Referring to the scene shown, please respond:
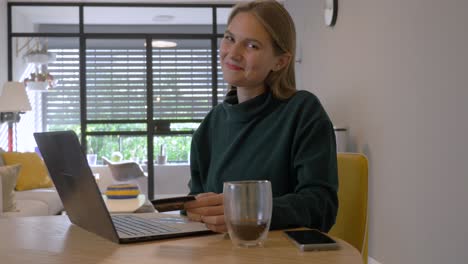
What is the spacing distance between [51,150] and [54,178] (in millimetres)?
118

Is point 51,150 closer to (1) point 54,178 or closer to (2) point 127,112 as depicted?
(1) point 54,178

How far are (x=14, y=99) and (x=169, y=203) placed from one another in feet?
19.2

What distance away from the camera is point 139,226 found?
1.17 metres

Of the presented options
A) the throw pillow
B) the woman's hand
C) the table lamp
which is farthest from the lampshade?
the woman's hand

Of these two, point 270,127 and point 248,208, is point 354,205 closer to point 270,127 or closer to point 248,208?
point 270,127

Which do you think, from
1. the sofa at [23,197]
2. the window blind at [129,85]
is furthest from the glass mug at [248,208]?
Result: the window blind at [129,85]

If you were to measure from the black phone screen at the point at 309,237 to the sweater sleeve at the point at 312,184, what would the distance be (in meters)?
0.08

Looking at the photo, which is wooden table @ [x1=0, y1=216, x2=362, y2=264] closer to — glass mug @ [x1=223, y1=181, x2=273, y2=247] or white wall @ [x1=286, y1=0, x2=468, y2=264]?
glass mug @ [x1=223, y1=181, x2=273, y2=247]

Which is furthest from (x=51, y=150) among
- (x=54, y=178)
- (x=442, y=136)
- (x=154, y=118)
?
(x=154, y=118)

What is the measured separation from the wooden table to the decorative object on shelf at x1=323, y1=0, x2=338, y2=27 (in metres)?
3.73

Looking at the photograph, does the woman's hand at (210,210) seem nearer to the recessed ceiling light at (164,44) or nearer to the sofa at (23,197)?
the sofa at (23,197)

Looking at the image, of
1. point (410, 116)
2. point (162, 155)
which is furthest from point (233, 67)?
point (162, 155)

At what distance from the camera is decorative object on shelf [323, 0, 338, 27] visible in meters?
4.59

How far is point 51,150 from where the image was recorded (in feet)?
3.70
